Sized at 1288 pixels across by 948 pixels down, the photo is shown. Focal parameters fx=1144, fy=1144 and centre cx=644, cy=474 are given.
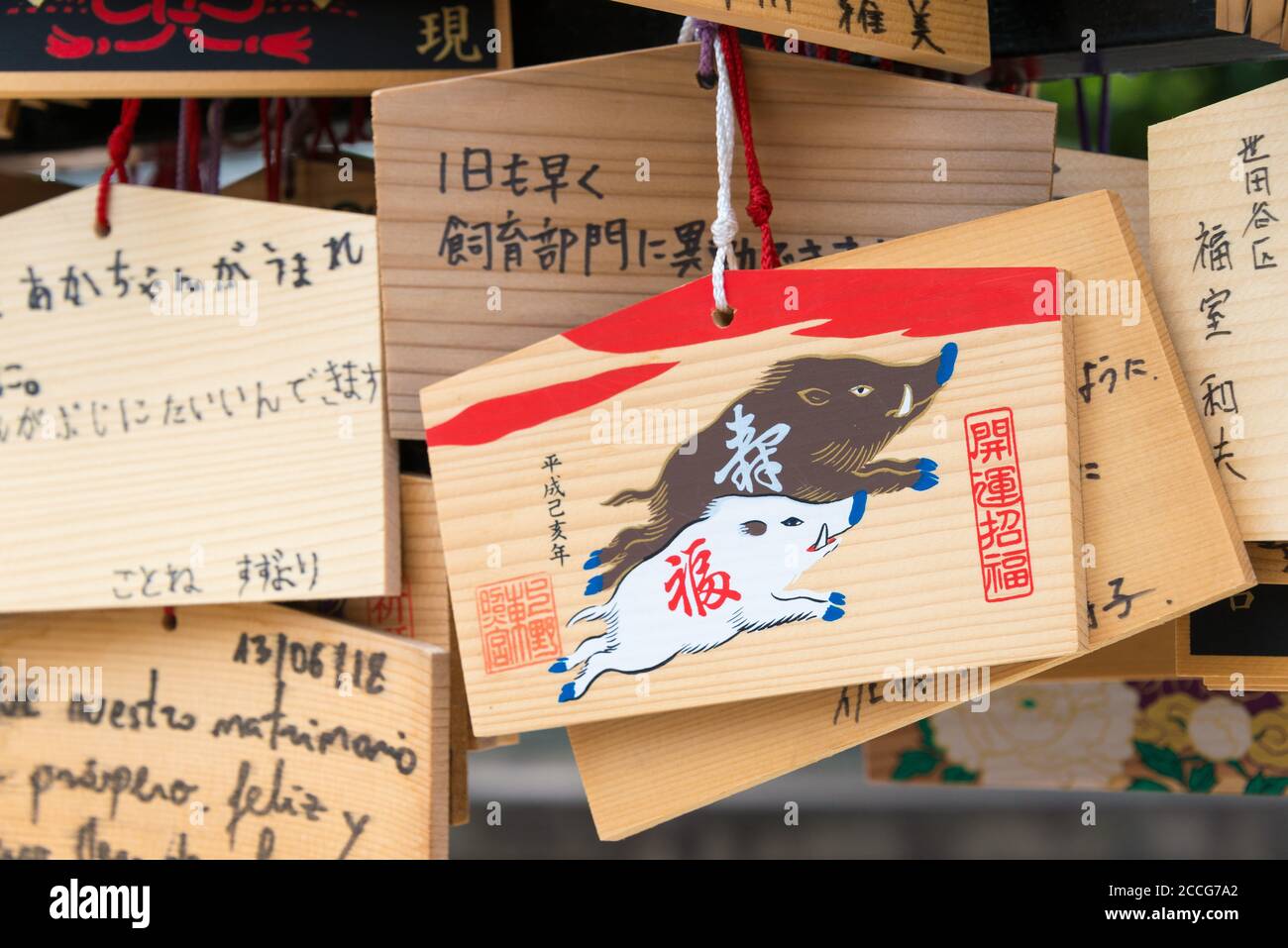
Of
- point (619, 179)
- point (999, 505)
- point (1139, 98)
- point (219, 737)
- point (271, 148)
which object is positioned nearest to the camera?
point (999, 505)

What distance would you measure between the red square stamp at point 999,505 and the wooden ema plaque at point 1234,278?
11 centimetres

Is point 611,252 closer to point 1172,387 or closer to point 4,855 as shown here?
point 1172,387

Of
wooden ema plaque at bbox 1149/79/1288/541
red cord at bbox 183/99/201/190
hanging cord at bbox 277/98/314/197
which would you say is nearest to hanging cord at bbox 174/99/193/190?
red cord at bbox 183/99/201/190

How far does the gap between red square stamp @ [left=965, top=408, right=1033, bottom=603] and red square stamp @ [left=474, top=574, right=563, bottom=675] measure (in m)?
0.25

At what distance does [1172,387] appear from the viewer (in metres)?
0.60

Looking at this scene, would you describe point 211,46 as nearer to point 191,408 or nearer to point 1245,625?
point 191,408

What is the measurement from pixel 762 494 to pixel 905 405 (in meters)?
0.09

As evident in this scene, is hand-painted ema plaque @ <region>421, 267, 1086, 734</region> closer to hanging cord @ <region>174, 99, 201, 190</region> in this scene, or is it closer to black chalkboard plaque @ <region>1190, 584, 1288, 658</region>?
black chalkboard plaque @ <region>1190, 584, 1288, 658</region>

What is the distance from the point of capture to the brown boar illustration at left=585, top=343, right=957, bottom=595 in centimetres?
62

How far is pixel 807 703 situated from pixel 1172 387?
0.87ft

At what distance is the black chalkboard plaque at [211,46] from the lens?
75cm

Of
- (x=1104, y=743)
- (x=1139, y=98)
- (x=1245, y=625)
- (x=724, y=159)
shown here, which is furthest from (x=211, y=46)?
(x=1139, y=98)

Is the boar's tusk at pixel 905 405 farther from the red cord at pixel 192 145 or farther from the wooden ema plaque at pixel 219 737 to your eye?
the red cord at pixel 192 145

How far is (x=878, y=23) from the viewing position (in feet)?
2.12
